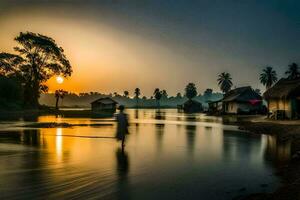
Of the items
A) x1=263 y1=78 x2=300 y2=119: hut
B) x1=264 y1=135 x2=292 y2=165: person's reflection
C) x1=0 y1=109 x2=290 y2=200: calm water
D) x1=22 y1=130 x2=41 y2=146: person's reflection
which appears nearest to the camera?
x1=0 y1=109 x2=290 y2=200: calm water

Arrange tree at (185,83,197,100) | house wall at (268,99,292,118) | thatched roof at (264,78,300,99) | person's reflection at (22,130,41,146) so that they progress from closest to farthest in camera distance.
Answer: person's reflection at (22,130,41,146), thatched roof at (264,78,300,99), house wall at (268,99,292,118), tree at (185,83,197,100)

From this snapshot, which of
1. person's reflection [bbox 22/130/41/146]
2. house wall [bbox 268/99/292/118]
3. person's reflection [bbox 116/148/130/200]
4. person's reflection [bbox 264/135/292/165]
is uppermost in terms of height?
house wall [bbox 268/99/292/118]

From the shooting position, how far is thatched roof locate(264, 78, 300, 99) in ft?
119

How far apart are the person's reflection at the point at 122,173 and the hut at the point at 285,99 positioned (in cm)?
2719

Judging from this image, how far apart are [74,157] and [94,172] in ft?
10.6

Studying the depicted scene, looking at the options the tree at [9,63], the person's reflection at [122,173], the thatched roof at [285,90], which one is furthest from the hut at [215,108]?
the person's reflection at [122,173]

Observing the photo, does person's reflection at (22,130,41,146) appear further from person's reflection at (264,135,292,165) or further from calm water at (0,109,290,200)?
person's reflection at (264,135,292,165)

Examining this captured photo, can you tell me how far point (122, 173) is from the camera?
10.6 metres

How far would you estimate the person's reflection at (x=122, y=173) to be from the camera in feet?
26.7

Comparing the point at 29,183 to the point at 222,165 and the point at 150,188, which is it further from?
the point at 222,165

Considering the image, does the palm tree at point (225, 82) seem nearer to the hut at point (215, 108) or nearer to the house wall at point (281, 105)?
the hut at point (215, 108)

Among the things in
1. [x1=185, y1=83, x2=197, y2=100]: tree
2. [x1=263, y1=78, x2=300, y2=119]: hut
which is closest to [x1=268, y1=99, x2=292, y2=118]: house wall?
[x1=263, y1=78, x2=300, y2=119]: hut

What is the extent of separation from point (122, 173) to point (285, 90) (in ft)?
105

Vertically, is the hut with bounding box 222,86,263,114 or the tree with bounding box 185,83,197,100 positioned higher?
the tree with bounding box 185,83,197,100
